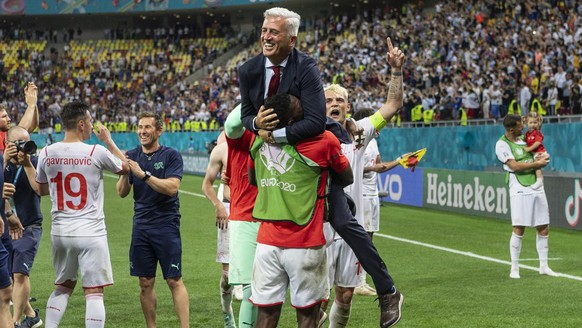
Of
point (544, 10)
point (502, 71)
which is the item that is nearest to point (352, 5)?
point (544, 10)

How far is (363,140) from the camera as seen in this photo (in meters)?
7.14

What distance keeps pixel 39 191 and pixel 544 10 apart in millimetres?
28110

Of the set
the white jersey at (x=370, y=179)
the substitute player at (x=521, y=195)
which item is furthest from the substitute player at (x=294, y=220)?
the substitute player at (x=521, y=195)

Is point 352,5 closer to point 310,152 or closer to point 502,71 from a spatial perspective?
point 502,71

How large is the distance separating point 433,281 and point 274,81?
7.12m

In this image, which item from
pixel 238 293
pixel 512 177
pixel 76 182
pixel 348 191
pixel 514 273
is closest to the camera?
pixel 76 182

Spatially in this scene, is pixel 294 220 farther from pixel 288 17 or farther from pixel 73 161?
pixel 73 161

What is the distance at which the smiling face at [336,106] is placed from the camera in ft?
23.5

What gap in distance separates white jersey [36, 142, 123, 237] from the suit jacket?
181 cm

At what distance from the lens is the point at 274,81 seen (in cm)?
584

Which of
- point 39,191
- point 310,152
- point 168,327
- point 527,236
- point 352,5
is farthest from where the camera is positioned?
point 352,5

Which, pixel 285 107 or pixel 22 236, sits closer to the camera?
pixel 285 107

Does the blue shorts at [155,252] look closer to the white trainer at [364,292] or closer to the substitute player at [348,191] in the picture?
the substitute player at [348,191]

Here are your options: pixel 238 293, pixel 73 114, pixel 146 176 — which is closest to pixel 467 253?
pixel 238 293
